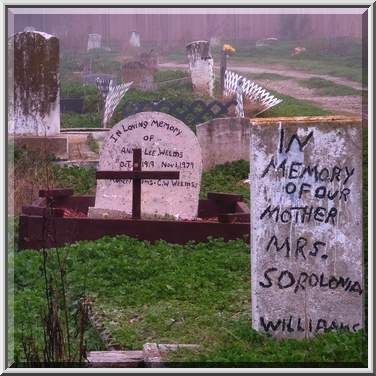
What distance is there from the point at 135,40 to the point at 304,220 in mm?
22881

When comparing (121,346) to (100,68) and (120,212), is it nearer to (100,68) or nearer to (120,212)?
(120,212)

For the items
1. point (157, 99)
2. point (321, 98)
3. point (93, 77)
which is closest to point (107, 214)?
point (157, 99)

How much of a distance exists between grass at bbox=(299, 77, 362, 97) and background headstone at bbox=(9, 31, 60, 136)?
8786 millimetres

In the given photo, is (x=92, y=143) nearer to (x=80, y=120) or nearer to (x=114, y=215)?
(x=80, y=120)

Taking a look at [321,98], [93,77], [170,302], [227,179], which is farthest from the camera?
[93,77]

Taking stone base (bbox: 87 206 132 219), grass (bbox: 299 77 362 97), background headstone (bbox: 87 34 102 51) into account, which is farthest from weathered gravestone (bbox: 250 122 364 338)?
background headstone (bbox: 87 34 102 51)

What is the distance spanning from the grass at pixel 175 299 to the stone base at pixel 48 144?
455cm

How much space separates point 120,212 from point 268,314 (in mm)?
3803

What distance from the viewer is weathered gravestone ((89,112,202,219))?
885cm

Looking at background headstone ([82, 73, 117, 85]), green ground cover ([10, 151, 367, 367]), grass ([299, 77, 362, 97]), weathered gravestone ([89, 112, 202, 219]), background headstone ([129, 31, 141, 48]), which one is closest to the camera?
green ground cover ([10, 151, 367, 367])

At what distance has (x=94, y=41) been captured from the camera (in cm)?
2855

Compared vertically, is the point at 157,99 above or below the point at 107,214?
above

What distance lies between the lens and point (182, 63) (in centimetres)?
2630

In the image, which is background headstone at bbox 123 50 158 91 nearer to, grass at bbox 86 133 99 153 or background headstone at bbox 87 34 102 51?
background headstone at bbox 87 34 102 51
